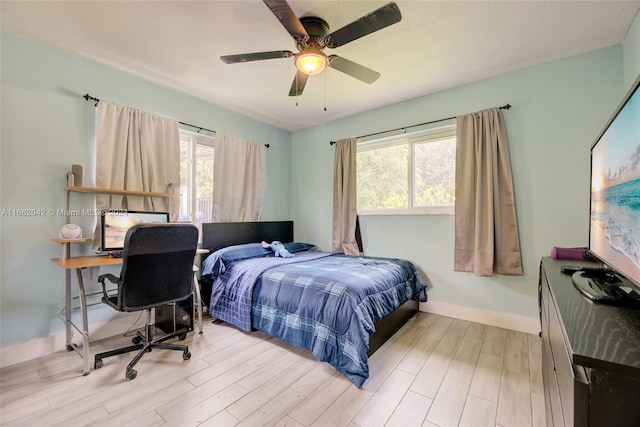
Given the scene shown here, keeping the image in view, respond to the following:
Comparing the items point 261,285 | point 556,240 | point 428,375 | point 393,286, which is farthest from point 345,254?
point 556,240

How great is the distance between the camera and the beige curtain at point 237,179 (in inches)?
138

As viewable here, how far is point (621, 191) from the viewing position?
1013mm

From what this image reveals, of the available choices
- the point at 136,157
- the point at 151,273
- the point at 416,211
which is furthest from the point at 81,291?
the point at 416,211

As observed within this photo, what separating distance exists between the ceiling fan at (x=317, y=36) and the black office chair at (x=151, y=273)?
1.42 meters

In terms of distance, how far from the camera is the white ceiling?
6.29ft

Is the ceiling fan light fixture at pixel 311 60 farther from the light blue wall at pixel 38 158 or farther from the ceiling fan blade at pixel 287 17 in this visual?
the light blue wall at pixel 38 158

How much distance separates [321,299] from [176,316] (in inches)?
59.6

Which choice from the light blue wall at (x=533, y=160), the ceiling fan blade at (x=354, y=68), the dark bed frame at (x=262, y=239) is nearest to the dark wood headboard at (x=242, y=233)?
the dark bed frame at (x=262, y=239)

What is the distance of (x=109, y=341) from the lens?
2.49 m

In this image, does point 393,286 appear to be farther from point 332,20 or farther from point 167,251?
point 332,20

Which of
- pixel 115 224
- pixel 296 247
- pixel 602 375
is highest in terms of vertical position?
pixel 115 224

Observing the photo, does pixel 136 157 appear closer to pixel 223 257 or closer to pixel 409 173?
pixel 223 257

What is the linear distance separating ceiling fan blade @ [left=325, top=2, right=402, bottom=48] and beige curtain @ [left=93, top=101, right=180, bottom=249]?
7.00ft

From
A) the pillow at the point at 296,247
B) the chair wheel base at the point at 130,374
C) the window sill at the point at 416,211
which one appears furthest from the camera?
the pillow at the point at 296,247
